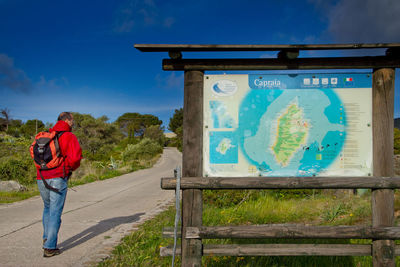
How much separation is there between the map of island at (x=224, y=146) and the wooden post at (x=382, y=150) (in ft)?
5.12

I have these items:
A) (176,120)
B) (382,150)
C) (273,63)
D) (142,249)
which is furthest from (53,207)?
(176,120)

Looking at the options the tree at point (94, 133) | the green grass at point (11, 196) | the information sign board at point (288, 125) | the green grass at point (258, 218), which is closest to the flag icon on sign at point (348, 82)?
the information sign board at point (288, 125)

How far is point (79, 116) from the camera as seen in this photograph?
132 ft

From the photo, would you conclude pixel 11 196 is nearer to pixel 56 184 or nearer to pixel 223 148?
pixel 56 184

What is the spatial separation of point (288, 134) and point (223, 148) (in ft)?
2.38

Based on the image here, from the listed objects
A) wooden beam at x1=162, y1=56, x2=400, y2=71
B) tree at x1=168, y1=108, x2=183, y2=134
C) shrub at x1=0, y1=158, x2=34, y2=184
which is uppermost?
tree at x1=168, y1=108, x2=183, y2=134

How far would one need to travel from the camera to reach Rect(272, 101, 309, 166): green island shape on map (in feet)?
10.8

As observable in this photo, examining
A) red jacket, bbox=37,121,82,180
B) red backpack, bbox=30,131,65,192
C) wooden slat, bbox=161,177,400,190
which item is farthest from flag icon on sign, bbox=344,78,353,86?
red backpack, bbox=30,131,65,192

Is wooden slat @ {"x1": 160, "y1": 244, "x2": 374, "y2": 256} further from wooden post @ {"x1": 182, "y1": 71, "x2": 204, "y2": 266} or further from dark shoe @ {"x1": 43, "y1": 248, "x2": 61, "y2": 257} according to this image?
dark shoe @ {"x1": 43, "y1": 248, "x2": 61, "y2": 257}

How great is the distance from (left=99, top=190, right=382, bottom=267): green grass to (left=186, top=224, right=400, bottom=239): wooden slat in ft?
3.27

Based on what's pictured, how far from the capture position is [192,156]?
3.22 metres

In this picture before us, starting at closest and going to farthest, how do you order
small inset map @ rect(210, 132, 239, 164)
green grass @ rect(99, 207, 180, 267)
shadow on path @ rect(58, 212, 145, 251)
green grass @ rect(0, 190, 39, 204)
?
small inset map @ rect(210, 132, 239, 164) → green grass @ rect(99, 207, 180, 267) → shadow on path @ rect(58, 212, 145, 251) → green grass @ rect(0, 190, 39, 204)

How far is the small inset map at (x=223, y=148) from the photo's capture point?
326 cm

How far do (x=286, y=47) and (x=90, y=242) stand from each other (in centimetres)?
416
